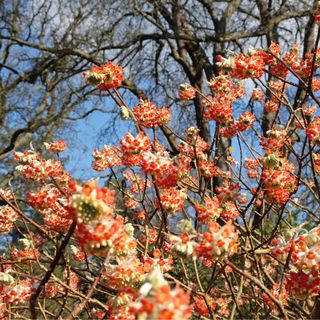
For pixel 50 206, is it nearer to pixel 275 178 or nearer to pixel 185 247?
pixel 275 178

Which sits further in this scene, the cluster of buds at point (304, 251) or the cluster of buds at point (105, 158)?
the cluster of buds at point (105, 158)

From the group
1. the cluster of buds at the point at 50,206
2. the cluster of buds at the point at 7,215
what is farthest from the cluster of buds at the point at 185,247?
the cluster of buds at the point at 7,215

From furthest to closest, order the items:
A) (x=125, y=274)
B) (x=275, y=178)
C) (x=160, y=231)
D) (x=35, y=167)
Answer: (x=35, y=167), (x=275, y=178), (x=160, y=231), (x=125, y=274)

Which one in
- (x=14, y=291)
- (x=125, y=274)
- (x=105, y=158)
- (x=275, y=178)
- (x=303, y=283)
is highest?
(x=105, y=158)

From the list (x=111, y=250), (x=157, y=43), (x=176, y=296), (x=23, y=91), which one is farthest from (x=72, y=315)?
(x=23, y=91)

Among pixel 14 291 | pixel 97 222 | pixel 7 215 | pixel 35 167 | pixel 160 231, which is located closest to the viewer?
pixel 97 222

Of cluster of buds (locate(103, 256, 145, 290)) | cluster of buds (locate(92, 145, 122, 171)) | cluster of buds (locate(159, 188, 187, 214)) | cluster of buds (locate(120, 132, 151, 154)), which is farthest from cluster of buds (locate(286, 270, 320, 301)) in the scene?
cluster of buds (locate(92, 145, 122, 171))

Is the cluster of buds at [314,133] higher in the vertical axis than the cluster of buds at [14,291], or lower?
higher

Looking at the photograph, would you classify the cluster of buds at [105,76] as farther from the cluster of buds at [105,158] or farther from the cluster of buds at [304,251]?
the cluster of buds at [304,251]

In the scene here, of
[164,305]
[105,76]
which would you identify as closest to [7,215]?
[105,76]

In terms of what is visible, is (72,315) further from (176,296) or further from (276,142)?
(276,142)

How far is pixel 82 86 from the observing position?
11.5 meters

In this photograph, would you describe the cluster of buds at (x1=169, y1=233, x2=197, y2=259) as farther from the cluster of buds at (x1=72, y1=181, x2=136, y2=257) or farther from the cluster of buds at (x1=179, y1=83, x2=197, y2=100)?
the cluster of buds at (x1=179, y1=83, x2=197, y2=100)

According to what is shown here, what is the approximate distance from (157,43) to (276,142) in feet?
29.5
